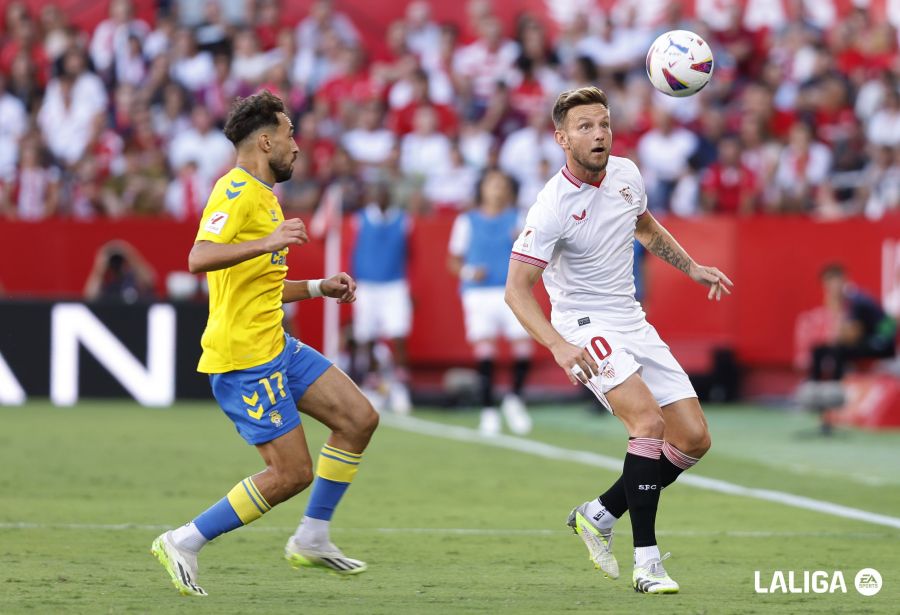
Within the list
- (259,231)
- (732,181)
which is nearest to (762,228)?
(732,181)

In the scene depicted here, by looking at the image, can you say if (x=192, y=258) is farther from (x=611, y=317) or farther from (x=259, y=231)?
(x=611, y=317)

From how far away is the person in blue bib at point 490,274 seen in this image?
15.8 meters

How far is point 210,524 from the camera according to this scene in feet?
23.0

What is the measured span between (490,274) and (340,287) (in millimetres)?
8505

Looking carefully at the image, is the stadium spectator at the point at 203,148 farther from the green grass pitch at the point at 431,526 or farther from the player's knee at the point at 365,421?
the player's knee at the point at 365,421

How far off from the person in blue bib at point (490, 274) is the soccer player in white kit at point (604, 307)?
8.04 m

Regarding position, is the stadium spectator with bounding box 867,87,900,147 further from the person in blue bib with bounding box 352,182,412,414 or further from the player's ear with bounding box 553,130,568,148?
the player's ear with bounding box 553,130,568,148

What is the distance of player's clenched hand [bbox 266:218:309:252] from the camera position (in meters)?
6.70

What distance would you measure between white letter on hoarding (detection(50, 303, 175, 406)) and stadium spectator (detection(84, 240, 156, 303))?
1.44 feet

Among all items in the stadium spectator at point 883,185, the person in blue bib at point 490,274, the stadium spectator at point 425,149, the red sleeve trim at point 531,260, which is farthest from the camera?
the stadium spectator at point 425,149

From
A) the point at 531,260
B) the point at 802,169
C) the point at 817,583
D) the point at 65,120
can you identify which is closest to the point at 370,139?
the point at 65,120

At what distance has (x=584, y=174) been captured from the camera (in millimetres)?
7406

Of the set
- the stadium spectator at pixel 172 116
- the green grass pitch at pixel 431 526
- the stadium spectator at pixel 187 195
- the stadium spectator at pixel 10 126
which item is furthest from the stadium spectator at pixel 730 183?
the stadium spectator at pixel 10 126

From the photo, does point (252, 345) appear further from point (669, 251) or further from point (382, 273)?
point (382, 273)
